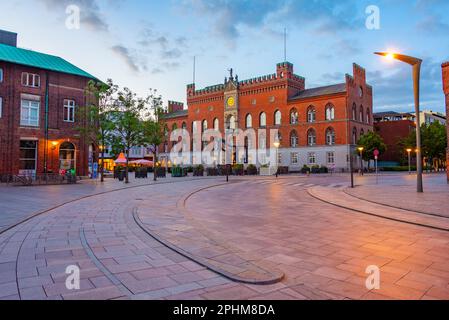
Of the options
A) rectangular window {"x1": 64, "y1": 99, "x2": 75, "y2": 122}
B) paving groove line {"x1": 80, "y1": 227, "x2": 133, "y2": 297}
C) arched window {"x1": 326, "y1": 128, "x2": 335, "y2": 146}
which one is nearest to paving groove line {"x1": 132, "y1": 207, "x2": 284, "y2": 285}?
paving groove line {"x1": 80, "y1": 227, "x2": 133, "y2": 297}

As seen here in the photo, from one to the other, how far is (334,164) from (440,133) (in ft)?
57.1

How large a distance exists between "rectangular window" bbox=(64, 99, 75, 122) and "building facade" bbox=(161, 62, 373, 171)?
2629 cm

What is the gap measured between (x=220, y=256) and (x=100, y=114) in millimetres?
25164

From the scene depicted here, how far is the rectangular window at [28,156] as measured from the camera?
1077 inches

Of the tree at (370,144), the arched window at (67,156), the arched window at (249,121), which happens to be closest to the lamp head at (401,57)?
the arched window at (67,156)

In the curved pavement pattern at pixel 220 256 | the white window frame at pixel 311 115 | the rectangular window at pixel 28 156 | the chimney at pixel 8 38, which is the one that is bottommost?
the curved pavement pattern at pixel 220 256

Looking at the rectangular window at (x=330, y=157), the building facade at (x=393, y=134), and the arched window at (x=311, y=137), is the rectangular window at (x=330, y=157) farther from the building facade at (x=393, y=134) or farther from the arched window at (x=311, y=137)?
the building facade at (x=393, y=134)

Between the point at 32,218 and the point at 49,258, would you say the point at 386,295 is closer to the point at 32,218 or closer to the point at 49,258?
the point at 49,258

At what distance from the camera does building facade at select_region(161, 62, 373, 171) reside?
5044 centimetres

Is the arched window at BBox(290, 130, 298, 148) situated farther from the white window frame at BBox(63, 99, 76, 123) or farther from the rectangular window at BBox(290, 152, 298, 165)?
the white window frame at BBox(63, 99, 76, 123)

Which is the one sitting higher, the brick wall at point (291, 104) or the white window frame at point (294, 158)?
the brick wall at point (291, 104)

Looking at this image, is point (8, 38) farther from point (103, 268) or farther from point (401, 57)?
point (103, 268)

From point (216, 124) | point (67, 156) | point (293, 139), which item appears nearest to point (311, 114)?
point (293, 139)

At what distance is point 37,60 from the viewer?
28.8 m
